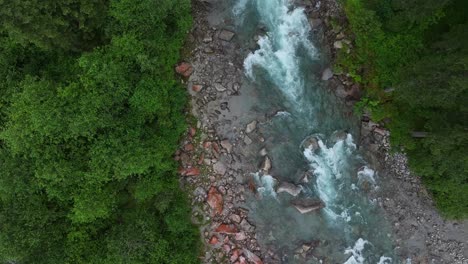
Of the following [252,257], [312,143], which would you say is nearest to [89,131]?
[252,257]

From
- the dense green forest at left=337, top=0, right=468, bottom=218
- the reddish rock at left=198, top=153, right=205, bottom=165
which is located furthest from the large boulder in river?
the reddish rock at left=198, top=153, right=205, bottom=165

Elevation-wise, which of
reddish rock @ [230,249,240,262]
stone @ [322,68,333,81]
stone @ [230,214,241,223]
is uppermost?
stone @ [322,68,333,81]

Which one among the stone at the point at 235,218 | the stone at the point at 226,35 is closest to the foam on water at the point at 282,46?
the stone at the point at 226,35

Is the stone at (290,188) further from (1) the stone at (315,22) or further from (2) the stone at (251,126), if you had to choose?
(1) the stone at (315,22)

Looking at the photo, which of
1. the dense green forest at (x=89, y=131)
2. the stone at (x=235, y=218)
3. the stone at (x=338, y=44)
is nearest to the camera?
the dense green forest at (x=89, y=131)

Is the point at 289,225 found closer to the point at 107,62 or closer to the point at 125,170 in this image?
the point at 125,170

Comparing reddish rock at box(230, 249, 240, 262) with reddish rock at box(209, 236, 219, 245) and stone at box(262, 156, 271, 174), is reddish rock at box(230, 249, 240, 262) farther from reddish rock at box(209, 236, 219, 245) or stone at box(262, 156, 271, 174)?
stone at box(262, 156, 271, 174)

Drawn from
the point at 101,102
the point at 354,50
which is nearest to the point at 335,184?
the point at 354,50
